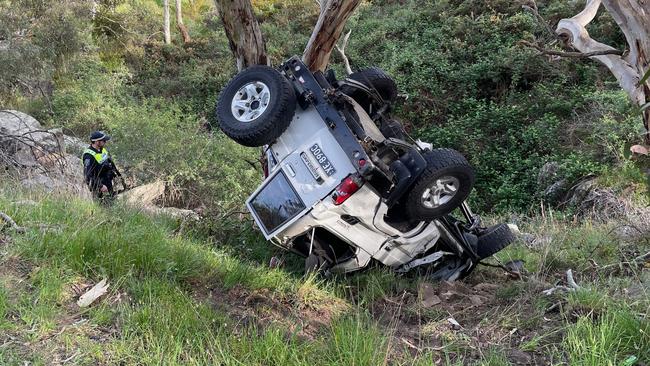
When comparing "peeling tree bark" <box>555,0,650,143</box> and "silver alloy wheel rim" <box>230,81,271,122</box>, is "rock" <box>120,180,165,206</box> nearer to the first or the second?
"silver alloy wheel rim" <box>230,81,271,122</box>

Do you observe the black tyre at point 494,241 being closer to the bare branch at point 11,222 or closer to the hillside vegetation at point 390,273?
the hillside vegetation at point 390,273

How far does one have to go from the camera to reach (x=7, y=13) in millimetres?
18156

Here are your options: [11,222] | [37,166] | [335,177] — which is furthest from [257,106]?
[37,166]

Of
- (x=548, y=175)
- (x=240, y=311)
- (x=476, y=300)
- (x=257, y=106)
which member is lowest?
(x=548, y=175)

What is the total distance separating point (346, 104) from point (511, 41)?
1194 cm

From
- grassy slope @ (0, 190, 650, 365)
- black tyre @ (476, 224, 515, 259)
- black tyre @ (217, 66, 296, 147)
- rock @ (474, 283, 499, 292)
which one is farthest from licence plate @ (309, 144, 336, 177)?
black tyre @ (476, 224, 515, 259)

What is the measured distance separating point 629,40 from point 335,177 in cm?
312

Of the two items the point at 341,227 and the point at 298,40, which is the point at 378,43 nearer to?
the point at 298,40

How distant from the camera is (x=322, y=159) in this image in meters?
4.13

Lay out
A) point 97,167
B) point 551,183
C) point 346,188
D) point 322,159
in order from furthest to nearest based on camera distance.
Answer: point 551,183, point 97,167, point 322,159, point 346,188

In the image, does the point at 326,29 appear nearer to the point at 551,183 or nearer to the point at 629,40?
the point at 629,40

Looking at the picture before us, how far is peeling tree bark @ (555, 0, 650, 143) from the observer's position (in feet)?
14.2

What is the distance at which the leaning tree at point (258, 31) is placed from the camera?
611 cm

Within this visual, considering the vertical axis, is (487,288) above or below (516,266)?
above
